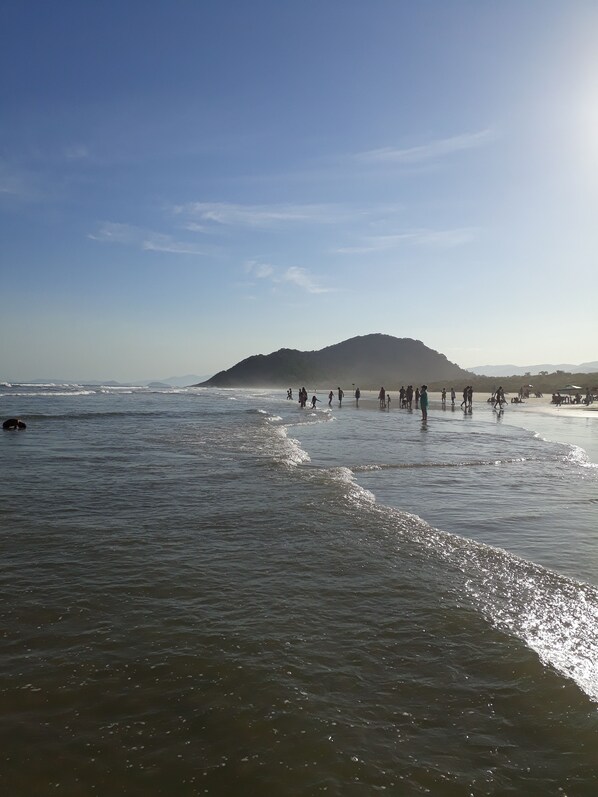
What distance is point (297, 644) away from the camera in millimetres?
5152

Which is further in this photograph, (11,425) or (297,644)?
(11,425)

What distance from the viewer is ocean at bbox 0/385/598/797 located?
355 cm

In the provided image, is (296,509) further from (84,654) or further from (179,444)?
(179,444)

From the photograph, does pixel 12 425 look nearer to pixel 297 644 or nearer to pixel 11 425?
pixel 11 425

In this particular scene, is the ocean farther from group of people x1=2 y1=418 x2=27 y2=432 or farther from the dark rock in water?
the dark rock in water

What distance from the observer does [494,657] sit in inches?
197

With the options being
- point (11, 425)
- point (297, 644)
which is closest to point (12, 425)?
point (11, 425)

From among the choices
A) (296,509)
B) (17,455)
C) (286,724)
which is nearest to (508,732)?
(286,724)

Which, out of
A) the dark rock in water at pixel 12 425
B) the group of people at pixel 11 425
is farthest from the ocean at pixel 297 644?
the dark rock in water at pixel 12 425

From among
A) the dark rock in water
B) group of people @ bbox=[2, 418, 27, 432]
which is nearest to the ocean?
group of people @ bbox=[2, 418, 27, 432]

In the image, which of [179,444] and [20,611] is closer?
[20,611]

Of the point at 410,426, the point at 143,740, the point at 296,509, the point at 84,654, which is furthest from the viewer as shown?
the point at 410,426

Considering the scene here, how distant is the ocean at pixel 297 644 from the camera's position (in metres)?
3.55

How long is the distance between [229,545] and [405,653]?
3.90 m
